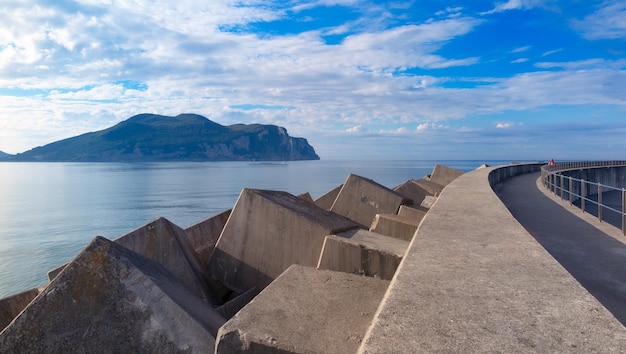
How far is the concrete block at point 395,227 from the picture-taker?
5.33m

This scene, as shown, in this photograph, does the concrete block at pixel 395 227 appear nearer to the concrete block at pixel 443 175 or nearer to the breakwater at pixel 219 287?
the breakwater at pixel 219 287

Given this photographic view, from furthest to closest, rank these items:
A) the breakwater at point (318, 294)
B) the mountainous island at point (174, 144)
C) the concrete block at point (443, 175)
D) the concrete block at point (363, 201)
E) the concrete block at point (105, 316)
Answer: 1. the mountainous island at point (174, 144)
2. the concrete block at point (443, 175)
3. the concrete block at point (363, 201)
4. the concrete block at point (105, 316)
5. the breakwater at point (318, 294)

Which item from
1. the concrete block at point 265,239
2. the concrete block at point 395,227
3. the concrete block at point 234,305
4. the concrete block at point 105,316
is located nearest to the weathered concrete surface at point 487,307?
the concrete block at point 105,316

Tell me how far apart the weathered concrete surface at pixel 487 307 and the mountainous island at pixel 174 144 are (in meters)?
177

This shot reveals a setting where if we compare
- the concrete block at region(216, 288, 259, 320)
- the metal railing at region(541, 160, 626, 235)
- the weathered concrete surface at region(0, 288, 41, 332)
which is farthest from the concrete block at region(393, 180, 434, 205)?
the weathered concrete surface at region(0, 288, 41, 332)

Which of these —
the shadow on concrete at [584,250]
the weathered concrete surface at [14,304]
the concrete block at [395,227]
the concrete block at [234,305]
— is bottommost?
the weathered concrete surface at [14,304]

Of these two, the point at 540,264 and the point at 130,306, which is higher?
the point at 540,264

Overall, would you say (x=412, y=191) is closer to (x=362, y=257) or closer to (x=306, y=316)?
(x=362, y=257)

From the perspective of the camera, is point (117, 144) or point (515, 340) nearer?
point (515, 340)

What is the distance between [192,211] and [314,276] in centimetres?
2493

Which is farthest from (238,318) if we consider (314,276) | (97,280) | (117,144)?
(117,144)

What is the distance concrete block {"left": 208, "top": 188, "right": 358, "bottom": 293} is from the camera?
4688 millimetres

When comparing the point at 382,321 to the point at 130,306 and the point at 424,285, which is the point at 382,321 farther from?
the point at 130,306

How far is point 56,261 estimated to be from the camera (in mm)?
14664
